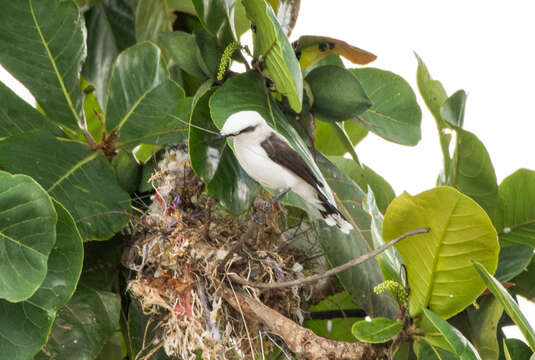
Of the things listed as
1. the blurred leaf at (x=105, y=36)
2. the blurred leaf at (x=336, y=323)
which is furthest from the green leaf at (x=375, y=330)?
the blurred leaf at (x=105, y=36)

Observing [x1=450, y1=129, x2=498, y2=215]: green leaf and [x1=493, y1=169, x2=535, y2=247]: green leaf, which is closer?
[x1=450, y1=129, x2=498, y2=215]: green leaf

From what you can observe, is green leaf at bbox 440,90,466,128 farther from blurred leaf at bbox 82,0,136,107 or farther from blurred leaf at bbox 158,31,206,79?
blurred leaf at bbox 82,0,136,107

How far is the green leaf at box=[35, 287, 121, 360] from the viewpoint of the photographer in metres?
0.93

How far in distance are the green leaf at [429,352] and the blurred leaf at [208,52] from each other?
1.53 ft

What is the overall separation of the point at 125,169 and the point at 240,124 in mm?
319

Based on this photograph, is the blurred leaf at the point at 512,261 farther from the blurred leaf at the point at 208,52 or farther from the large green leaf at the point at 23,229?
the large green leaf at the point at 23,229

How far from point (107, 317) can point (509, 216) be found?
666 mm

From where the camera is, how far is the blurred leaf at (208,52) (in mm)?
885

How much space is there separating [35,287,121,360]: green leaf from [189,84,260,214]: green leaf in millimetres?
262

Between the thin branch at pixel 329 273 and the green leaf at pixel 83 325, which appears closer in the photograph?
the thin branch at pixel 329 273

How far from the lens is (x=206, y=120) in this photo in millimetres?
872

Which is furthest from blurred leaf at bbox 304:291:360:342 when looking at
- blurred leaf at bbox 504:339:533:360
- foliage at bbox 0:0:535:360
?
blurred leaf at bbox 504:339:533:360

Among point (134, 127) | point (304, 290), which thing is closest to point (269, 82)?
point (134, 127)

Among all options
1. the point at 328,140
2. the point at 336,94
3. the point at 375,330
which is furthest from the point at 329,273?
the point at 328,140
